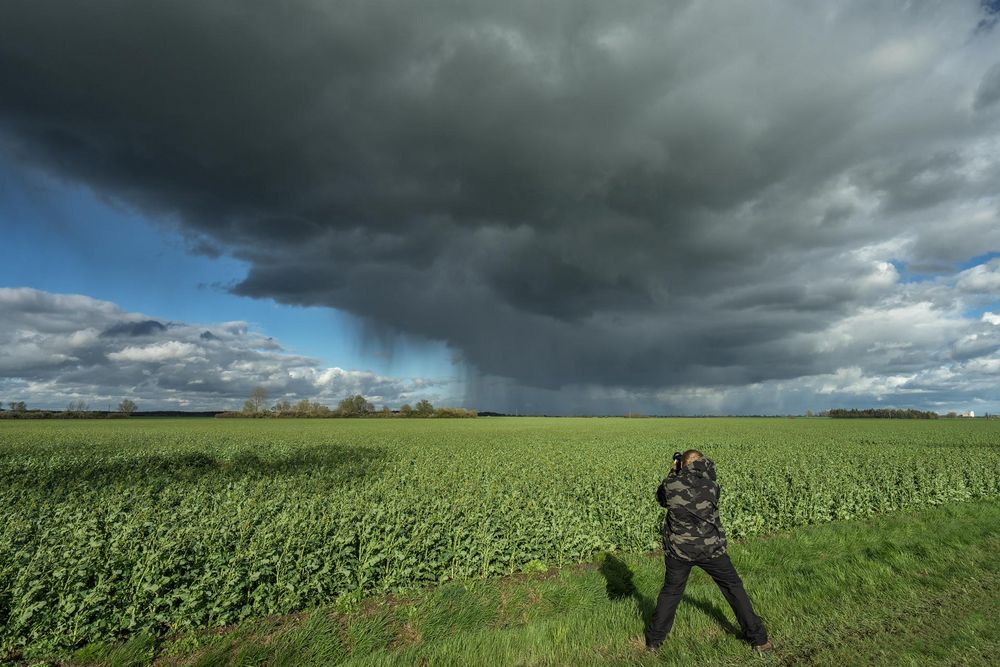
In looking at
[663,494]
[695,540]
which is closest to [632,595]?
[695,540]

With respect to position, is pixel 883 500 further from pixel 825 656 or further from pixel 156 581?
pixel 156 581

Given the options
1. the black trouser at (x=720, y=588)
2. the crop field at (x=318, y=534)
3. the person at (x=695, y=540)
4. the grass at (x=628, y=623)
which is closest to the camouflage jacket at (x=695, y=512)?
the person at (x=695, y=540)

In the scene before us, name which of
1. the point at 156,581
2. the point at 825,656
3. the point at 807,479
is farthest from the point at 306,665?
the point at 807,479

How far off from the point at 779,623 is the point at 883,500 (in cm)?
1613

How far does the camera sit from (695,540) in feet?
23.8

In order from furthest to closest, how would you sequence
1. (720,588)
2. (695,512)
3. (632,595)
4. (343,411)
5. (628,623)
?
(343,411)
(632,595)
(628,623)
(720,588)
(695,512)

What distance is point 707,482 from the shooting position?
23.7ft

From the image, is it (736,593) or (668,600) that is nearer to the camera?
(736,593)

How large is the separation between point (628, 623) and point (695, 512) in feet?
9.94

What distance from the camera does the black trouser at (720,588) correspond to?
7.34 metres

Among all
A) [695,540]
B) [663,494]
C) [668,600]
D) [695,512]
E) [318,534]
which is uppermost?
[663,494]

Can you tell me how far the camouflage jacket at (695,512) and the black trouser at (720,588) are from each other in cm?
16

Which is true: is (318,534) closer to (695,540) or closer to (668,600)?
(668,600)

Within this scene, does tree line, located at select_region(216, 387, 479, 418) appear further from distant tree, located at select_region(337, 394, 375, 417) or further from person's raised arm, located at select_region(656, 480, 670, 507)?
person's raised arm, located at select_region(656, 480, 670, 507)
